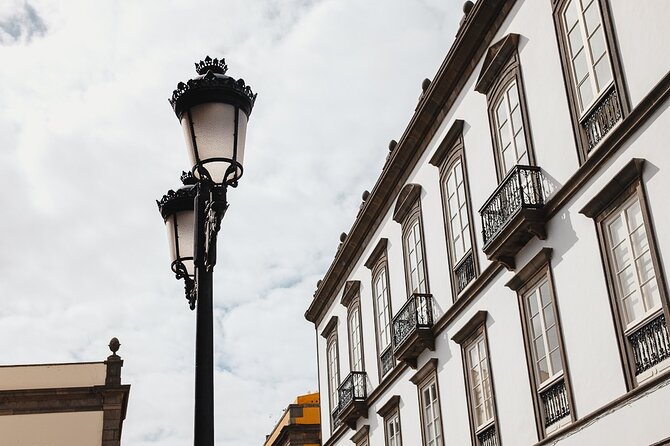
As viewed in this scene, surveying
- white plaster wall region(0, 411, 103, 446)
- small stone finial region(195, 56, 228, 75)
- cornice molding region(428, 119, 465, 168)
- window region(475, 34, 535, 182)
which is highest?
cornice molding region(428, 119, 465, 168)

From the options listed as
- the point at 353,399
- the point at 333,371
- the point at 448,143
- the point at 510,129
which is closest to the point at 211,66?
the point at 510,129

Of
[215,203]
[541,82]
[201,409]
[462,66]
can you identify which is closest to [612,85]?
[541,82]

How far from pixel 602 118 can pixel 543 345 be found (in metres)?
3.45

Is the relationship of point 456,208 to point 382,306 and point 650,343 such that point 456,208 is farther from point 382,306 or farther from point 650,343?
point 650,343

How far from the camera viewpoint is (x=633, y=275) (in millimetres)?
10891

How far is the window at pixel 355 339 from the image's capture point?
22812 mm

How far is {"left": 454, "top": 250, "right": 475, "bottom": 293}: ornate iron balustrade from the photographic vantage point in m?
15.8

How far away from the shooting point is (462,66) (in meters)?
16.3

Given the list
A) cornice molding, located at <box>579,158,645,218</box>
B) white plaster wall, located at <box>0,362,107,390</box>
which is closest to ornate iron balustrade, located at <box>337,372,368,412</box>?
white plaster wall, located at <box>0,362,107,390</box>

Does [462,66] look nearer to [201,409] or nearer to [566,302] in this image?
[566,302]

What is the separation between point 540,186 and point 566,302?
1826 mm

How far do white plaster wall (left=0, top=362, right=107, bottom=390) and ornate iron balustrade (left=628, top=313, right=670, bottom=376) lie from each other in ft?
67.7

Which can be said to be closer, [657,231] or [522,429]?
[657,231]

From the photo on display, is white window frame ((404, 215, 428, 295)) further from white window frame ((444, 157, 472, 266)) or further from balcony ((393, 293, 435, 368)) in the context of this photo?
white window frame ((444, 157, 472, 266))
